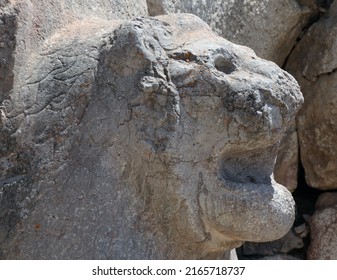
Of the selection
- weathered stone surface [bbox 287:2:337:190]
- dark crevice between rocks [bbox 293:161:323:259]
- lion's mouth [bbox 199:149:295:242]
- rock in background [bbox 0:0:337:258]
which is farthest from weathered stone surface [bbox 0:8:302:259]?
dark crevice between rocks [bbox 293:161:323:259]

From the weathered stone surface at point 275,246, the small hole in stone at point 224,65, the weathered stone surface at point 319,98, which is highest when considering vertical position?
the small hole in stone at point 224,65

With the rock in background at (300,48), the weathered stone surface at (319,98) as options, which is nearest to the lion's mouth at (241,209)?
the rock in background at (300,48)

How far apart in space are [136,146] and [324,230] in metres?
1.24

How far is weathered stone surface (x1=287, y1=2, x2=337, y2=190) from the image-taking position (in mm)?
2158

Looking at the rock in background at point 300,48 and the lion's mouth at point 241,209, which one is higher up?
the lion's mouth at point 241,209

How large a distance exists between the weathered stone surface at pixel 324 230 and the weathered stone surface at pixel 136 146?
1121 mm

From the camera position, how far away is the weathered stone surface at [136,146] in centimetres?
112

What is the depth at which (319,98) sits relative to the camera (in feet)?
7.19

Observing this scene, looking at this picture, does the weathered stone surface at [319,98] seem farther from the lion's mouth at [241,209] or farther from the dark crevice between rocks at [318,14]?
the lion's mouth at [241,209]

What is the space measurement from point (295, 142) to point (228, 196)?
118 cm

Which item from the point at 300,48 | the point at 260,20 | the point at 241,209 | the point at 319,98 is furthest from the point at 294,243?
the point at 241,209

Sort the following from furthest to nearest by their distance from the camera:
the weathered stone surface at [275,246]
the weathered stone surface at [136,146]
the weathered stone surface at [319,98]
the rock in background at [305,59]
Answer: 1. the weathered stone surface at [275,246]
2. the weathered stone surface at [319,98]
3. the rock in background at [305,59]
4. the weathered stone surface at [136,146]

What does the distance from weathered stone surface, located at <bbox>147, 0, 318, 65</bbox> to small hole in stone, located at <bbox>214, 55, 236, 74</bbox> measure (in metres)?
0.61

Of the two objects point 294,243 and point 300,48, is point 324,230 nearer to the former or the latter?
point 294,243
